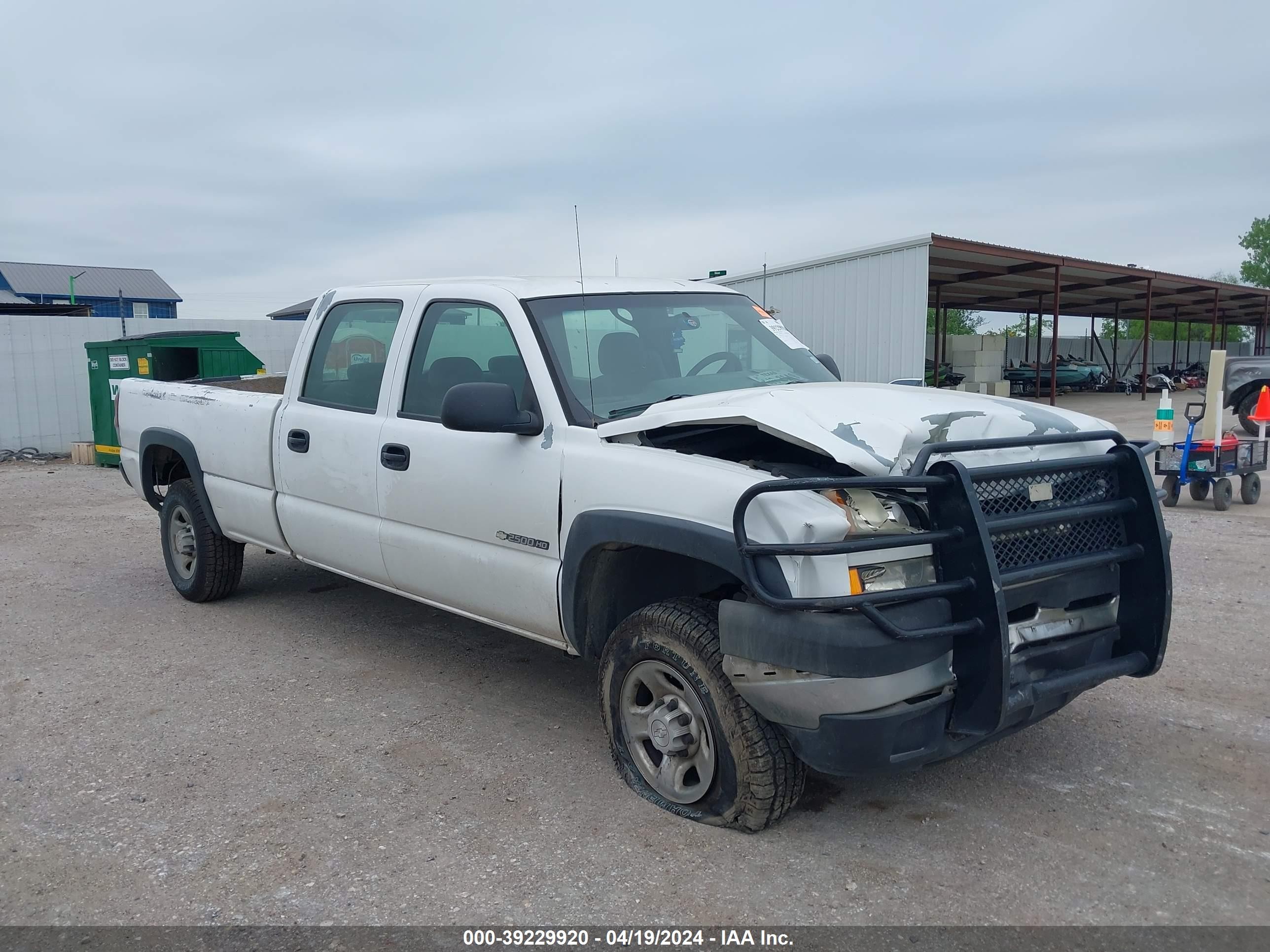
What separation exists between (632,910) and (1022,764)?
183 cm

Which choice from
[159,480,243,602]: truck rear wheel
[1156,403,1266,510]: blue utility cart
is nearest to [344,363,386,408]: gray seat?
[159,480,243,602]: truck rear wheel

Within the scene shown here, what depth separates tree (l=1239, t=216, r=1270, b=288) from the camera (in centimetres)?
7681

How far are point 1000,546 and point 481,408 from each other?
187 centimetres

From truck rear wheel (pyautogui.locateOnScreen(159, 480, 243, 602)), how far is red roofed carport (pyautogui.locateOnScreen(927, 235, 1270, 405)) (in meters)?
11.8

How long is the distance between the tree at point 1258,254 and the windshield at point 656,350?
281 feet

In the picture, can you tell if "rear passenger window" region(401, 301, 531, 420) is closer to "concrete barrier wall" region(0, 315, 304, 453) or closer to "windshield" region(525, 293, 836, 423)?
"windshield" region(525, 293, 836, 423)

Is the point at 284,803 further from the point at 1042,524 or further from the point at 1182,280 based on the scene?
the point at 1182,280

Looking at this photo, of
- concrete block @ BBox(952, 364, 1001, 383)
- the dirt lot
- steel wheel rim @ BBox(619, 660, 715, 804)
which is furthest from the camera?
concrete block @ BBox(952, 364, 1001, 383)

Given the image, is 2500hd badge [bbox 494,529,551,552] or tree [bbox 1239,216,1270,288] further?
tree [bbox 1239,216,1270,288]

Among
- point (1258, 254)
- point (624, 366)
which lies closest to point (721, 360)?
point (624, 366)

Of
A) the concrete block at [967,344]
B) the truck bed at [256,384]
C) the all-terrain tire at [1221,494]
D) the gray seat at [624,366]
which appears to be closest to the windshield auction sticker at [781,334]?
the gray seat at [624,366]

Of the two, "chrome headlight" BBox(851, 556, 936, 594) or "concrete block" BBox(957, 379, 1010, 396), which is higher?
"chrome headlight" BBox(851, 556, 936, 594)

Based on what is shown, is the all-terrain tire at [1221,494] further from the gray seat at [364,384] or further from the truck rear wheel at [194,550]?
the truck rear wheel at [194,550]

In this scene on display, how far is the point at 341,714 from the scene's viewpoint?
4566 mm
